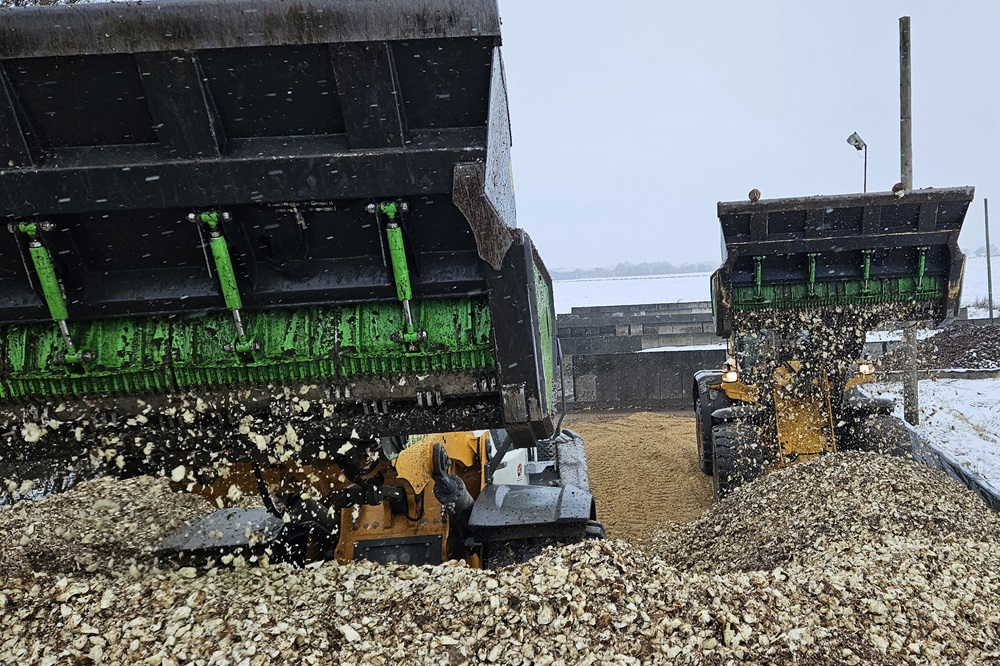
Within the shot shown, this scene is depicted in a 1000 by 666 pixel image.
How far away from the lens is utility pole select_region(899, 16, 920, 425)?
824 centimetres

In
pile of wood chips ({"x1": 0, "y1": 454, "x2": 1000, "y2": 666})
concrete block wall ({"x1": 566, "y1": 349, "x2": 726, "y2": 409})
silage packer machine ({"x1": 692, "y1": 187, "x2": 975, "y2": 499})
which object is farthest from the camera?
concrete block wall ({"x1": 566, "y1": 349, "x2": 726, "y2": 409})

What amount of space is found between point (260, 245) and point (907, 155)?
9.19 metres

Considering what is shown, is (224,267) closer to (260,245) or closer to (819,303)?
(260,245)

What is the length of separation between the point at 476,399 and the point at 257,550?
167cm

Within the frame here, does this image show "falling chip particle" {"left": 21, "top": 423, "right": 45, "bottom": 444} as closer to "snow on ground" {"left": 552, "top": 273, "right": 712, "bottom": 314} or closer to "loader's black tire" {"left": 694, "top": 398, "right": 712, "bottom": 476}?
"loader's black tire" {"left": 694, "top": 398, "right": 712, "bottom": 476}

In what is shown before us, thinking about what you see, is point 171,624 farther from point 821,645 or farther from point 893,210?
point 893,210

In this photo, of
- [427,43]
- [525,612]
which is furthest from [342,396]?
[427,43]

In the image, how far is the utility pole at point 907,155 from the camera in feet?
27.0

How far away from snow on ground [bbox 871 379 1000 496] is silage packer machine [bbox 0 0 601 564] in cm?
510

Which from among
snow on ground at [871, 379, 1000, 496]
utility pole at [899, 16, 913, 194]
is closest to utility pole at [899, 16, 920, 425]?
utility pole at [899, 16, 913, 194]

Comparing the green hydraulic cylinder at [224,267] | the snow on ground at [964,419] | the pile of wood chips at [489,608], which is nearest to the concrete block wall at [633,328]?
the snow on ground at [964,419]

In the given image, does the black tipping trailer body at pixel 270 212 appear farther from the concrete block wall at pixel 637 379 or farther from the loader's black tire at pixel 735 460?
the concrete block wall at pixel 637 379

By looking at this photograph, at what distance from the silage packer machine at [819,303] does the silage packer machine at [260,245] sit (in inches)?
135

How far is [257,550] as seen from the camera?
3.33 meters
